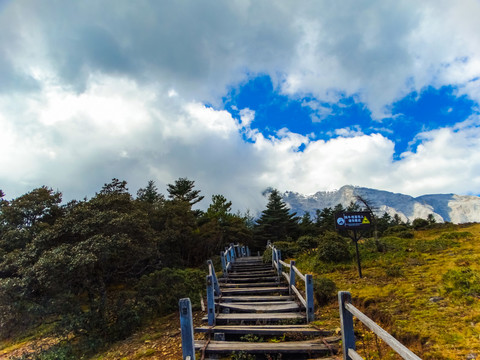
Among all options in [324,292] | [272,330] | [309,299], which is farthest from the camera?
[324,292]

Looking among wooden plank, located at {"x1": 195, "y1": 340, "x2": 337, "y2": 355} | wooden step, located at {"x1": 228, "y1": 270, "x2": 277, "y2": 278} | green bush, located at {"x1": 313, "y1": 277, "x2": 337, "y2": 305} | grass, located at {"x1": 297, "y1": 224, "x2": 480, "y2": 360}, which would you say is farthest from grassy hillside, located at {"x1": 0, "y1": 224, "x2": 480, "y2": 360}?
wooden step, located at {"x1": 228, "y1": 270, "x2": 277, "y2": 278}

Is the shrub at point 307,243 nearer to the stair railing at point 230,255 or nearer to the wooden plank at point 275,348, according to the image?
the stair railing at point 230,255

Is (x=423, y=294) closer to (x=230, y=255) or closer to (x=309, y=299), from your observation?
(x=309, y=299)

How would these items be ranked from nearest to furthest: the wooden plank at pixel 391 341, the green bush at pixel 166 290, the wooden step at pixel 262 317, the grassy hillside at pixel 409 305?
the wooden plank at pixel 391 341
the grassy hillside at pixel 409 305
the wooden step at pixel 262 317
the green bush at pixel 166 290

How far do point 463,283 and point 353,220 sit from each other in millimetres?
3280

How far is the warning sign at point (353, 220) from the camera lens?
28.1 feet

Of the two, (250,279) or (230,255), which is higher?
(230,255)

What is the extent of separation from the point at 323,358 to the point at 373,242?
9.41 meters

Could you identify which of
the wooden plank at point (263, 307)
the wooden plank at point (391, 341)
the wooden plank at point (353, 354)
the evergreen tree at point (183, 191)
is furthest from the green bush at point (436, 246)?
the evergreen tree at point (183, 191)

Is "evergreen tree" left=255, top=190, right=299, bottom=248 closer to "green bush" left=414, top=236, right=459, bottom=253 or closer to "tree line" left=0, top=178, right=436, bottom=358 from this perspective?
"green bush" left=414, top=236, right=459, bottom=253

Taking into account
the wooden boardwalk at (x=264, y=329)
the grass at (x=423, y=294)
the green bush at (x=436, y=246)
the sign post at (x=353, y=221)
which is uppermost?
the sign post at (x=353, y=221)

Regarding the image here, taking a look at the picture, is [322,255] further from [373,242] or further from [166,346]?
[166,346]

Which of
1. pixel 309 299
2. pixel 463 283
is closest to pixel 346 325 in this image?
pixel 309 299

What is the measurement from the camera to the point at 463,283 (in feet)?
18.7
